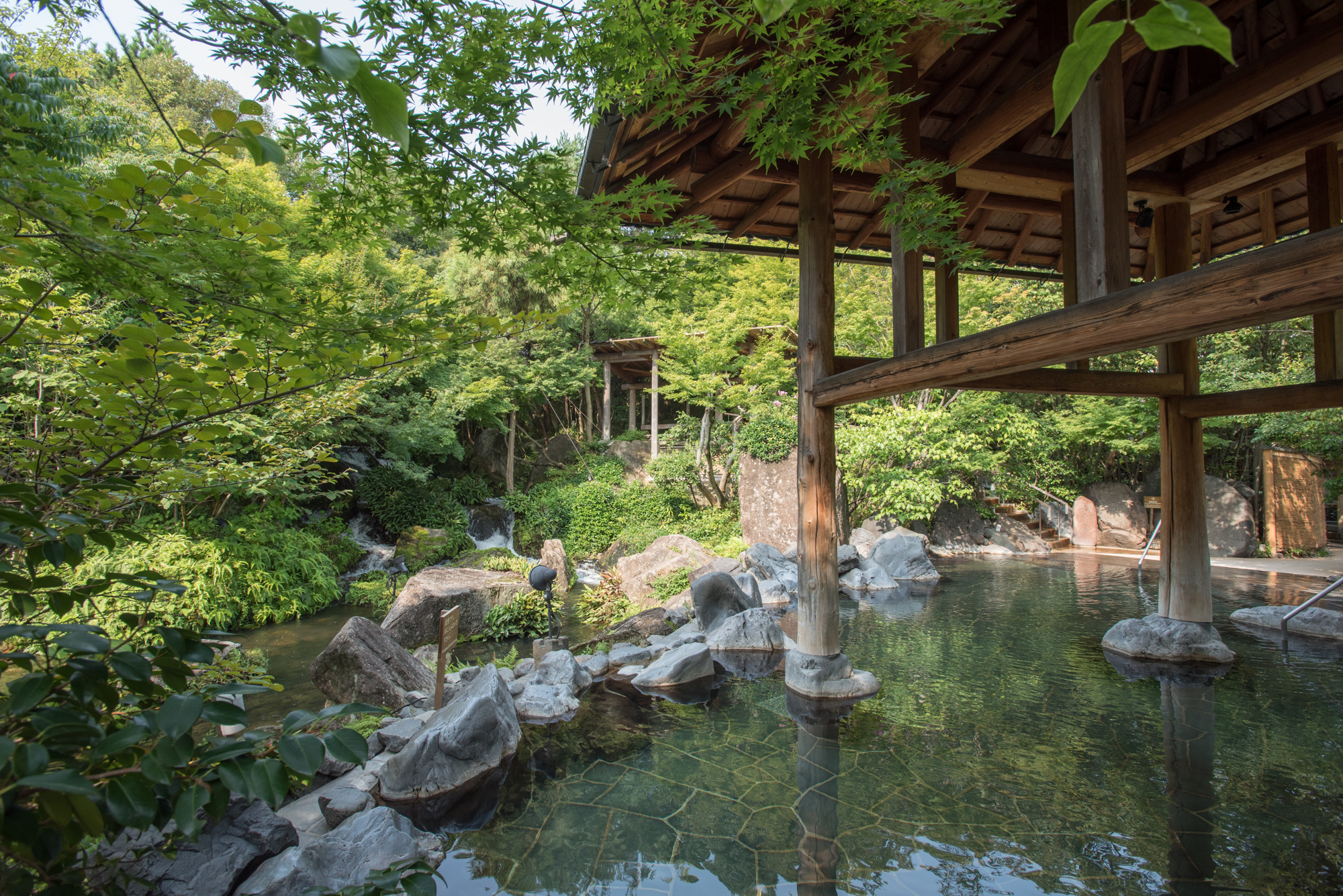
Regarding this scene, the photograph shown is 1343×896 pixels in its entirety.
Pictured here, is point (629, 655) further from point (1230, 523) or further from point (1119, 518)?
Answer: point (1119, 518)

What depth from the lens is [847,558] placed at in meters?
10.6

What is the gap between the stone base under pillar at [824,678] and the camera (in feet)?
15.8

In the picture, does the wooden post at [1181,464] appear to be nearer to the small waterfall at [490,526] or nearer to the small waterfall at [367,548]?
the small waterfall at [367,548]

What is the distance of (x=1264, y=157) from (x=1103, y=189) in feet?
10.9

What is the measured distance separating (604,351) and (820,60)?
12875mm

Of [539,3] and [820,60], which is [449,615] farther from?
[820,60]

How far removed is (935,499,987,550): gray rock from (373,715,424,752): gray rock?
11.6m

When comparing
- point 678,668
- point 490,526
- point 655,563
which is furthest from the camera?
point 490,526

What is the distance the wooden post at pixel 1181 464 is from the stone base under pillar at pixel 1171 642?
0.12 m

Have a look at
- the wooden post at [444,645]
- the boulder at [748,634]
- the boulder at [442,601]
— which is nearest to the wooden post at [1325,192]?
the boulder at [748,634]

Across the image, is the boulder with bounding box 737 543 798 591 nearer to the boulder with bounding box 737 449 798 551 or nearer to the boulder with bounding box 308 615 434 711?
the boulder with bounding box 737 449 798 551

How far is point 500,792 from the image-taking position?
3.62 m

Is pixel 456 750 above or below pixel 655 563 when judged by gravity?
below

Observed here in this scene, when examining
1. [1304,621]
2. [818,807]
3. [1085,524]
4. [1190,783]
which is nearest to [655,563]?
[818,807]
